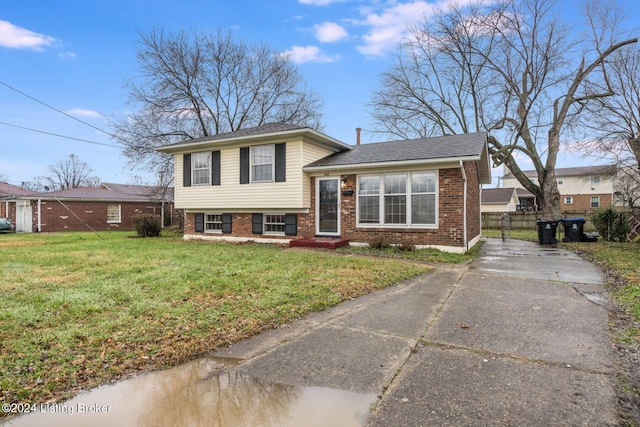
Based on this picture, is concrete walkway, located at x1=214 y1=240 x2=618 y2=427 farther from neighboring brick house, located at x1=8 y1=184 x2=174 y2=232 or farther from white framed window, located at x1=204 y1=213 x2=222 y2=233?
neighboring brick house, located at x1=8 y1=184 x2=174 y2=232

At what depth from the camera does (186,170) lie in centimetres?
1437

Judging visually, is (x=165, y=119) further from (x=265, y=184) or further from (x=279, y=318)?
(x=279, y=318)

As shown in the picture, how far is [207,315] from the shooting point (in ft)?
13.8

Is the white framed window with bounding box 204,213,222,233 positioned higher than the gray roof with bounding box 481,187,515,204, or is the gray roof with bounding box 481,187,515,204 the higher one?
the gray roof with bounding box 481,187,515,204

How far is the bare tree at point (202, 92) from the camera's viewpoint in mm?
20359

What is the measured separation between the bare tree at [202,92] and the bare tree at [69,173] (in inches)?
1527

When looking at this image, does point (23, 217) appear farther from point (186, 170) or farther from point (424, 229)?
point (424, 229)

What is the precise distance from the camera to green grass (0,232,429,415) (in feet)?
9.68

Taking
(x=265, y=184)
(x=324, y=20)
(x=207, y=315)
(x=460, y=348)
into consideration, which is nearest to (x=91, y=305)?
(x=207, y=315)

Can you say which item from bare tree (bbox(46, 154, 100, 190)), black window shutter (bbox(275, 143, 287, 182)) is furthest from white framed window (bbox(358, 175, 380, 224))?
bare tree (bbox(46, 154, 100, 190))

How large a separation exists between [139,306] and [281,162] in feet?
27.2

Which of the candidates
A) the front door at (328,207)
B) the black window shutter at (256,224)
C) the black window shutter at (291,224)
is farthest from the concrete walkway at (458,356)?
the black window shutter at (256,224)

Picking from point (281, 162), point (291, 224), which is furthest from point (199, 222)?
point (281, 162)

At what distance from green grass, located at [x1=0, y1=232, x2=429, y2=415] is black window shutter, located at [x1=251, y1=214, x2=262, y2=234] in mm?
4922
